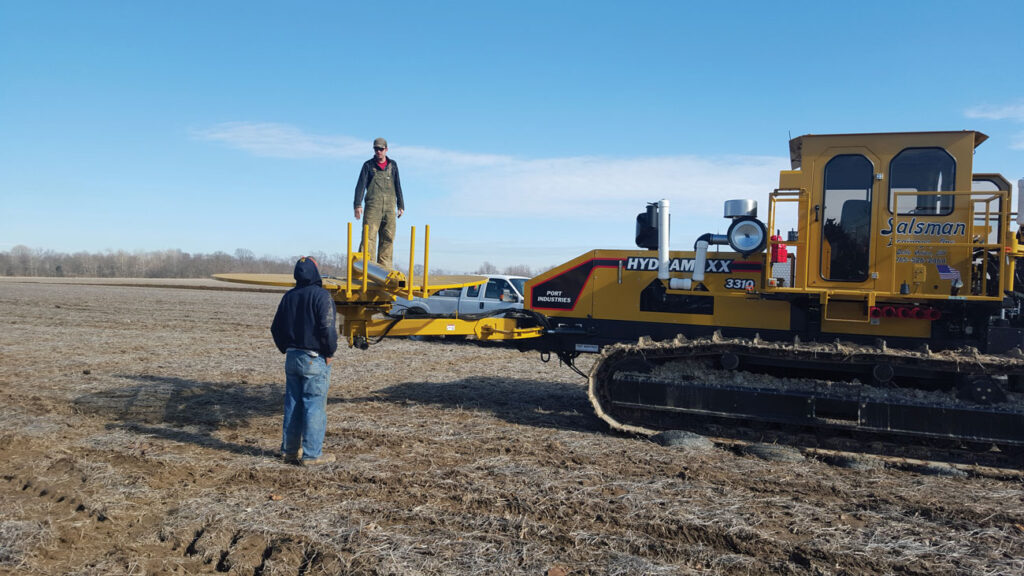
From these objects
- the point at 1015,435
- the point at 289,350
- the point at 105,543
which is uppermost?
the point at 289,350

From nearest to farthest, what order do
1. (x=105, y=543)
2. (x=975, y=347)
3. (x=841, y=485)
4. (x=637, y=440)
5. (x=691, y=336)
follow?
(x=105, y=543)
(x=841, y=485)
(x=975, y=347)
(x=637, y=440)
(x=691, y=336)

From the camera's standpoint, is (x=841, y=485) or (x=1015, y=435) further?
(x=1015, y=435)

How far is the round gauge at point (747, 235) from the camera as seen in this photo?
23.6 feet

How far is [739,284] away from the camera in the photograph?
7.80 m

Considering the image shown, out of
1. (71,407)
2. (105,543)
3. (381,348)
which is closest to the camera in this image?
(105,543)

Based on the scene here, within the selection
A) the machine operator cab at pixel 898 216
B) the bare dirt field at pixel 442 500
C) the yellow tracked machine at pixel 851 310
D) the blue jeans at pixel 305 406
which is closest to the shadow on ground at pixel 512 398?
the bare dirt field at pixel 442 500

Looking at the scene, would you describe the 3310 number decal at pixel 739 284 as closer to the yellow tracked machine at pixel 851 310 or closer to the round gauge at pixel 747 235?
the yellow tracked machine at pixel 851 310

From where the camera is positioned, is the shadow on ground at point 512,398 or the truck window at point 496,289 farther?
the truck window at point 496,289

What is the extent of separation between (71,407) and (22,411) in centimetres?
50

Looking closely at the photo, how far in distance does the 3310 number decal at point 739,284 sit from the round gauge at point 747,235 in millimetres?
553

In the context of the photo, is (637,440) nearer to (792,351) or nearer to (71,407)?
(792,351)

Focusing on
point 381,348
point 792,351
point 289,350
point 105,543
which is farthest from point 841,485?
point 381,348

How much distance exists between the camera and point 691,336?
26.5 feet

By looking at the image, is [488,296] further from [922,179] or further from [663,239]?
[922,179]
